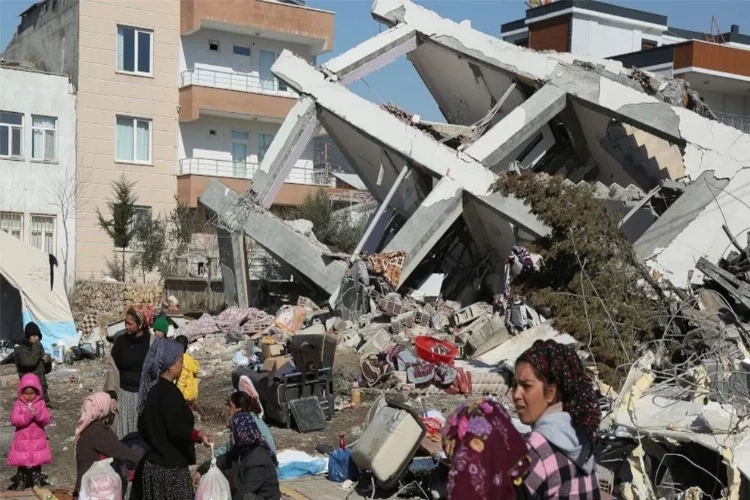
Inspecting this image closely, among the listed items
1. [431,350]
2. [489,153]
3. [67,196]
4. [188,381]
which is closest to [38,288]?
[431,350]

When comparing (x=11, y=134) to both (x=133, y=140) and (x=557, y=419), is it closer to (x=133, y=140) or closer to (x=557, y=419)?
(x=133, y=140)

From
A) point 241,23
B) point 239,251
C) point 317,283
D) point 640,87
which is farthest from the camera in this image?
point 241,23

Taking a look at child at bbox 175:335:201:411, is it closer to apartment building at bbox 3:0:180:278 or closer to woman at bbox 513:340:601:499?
woman at bbox 513:340:601:499

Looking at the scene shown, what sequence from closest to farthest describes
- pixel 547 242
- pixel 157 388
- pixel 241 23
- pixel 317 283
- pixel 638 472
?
pixel 157 388, pixel 638 472, pixel 547 242, pixel 317 283, pixel 241 23

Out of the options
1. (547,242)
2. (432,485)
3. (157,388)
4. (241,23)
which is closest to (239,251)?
(547,242)

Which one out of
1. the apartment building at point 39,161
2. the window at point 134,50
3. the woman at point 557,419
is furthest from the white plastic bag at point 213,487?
the window at point 134,50

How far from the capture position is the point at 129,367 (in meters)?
7.62

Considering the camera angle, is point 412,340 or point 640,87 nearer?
point 412,340

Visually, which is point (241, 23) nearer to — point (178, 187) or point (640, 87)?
point (178, 187)

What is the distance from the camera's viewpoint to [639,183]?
17.4 meters

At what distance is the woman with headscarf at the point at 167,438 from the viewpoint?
18.8 feet

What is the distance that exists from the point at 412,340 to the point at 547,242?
8.77 ft

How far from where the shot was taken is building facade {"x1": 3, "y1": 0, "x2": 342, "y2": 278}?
29719mm

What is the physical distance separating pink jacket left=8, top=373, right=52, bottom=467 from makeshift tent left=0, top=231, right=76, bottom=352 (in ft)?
32.7
